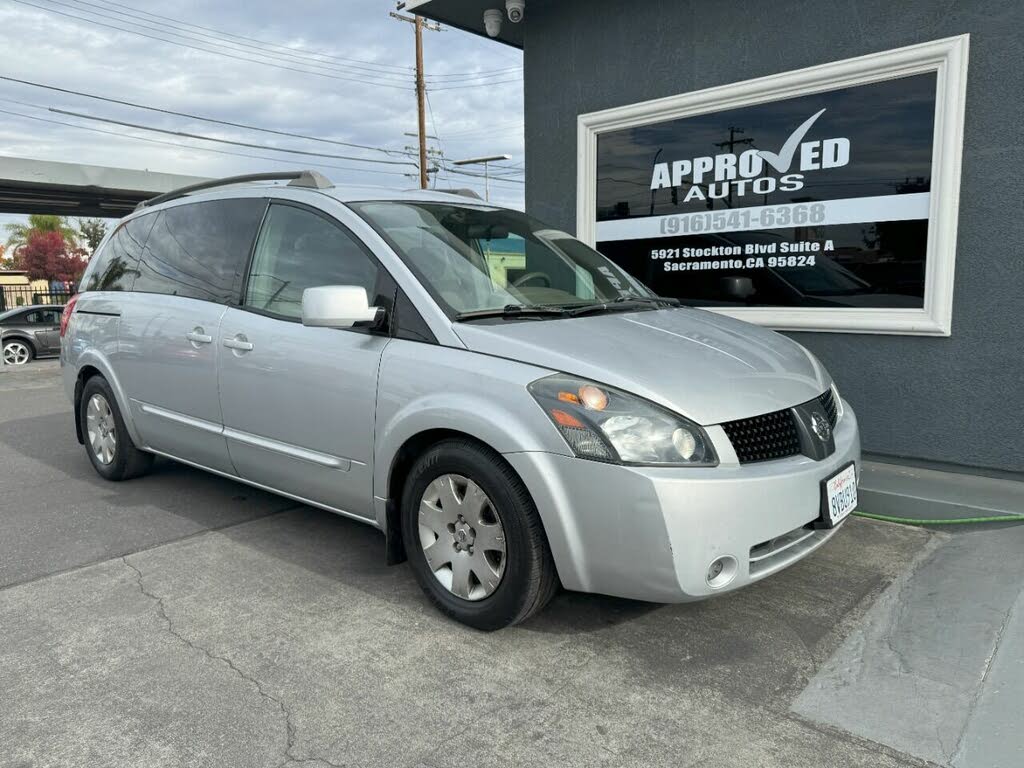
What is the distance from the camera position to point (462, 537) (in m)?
3.05

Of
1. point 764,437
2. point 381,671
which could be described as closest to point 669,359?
point 764,437

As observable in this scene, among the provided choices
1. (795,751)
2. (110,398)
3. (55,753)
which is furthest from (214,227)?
(795,751)

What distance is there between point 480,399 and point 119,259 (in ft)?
11.4

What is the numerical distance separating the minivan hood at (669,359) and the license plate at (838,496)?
1.11ft

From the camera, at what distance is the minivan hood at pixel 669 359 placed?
2.78 meters

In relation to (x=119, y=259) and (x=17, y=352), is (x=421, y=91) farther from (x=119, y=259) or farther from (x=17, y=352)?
(x=119, y=259)

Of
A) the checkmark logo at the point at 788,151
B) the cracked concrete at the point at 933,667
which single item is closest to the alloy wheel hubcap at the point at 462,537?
the cracked concrete at the point at 933,667

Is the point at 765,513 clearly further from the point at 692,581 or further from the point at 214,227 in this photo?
the point at 214,227

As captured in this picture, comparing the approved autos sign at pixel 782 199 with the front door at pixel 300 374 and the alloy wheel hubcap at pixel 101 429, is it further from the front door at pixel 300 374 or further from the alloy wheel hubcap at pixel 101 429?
the alloy wheel hubcap at pixel 101 429

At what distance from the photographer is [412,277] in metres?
3.32

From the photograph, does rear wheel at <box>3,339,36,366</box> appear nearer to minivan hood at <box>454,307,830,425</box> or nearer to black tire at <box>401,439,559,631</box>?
black tire at <box>401,439,559,631</box>

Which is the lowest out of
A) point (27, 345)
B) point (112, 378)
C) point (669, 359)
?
point (27, 345)

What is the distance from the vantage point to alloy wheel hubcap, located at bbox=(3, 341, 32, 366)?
15781 millimetres

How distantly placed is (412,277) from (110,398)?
111 inches
